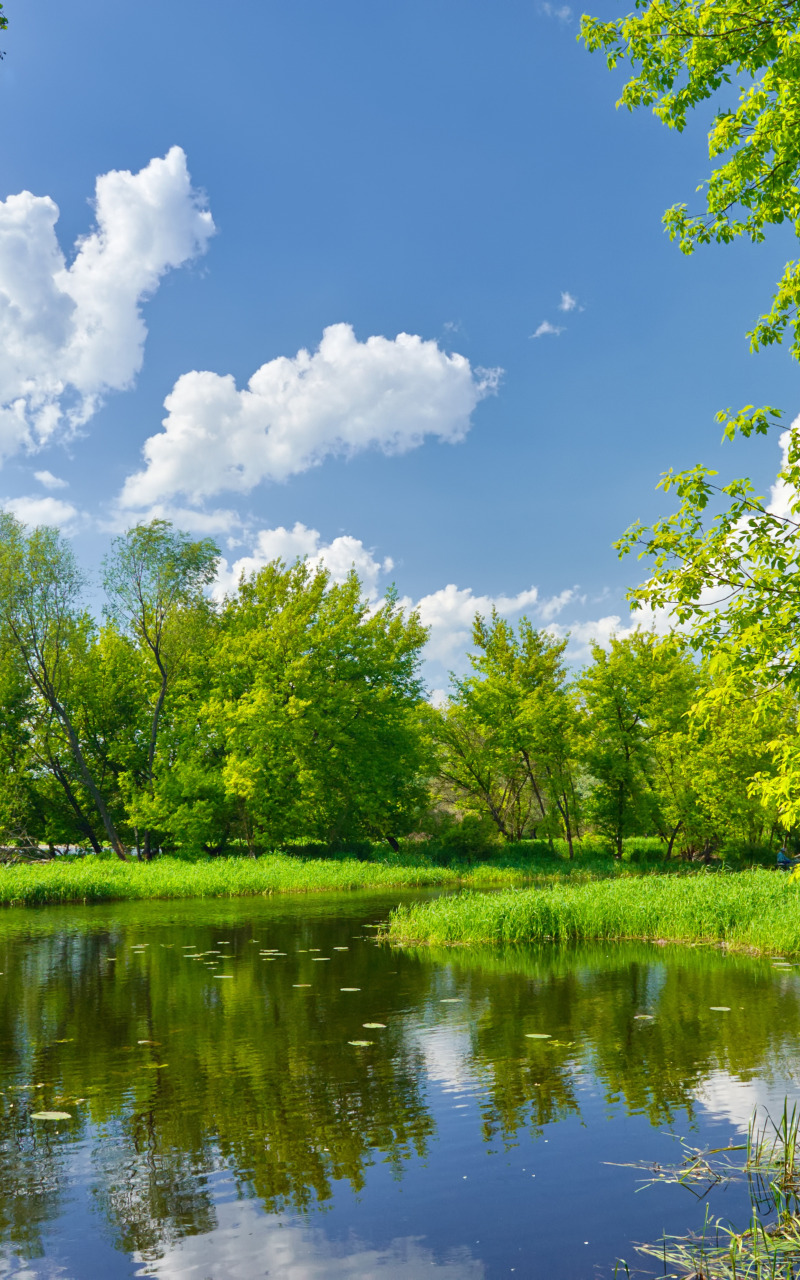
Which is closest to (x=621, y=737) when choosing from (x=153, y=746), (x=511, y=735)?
(x=511, y=735)

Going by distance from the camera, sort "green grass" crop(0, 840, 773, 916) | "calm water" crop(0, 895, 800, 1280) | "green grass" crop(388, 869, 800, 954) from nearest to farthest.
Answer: "calm water" crop(0, 895, 800, 1280), "green grass" crop(388, 869, 800, 954), "green grass" crop(0, 840, 773, 916)

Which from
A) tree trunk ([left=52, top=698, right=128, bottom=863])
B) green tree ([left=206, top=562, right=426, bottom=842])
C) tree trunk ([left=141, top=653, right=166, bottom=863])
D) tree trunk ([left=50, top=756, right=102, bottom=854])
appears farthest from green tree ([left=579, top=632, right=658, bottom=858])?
tree trunk ([left=50, top=756, right=102, bottom=854])

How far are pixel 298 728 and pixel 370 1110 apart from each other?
1327 inches

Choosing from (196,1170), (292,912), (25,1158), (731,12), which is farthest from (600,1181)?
(292,912)

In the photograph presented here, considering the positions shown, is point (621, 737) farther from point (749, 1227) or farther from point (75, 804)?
point (749, 1227)

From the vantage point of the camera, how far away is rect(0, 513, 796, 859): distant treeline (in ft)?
129

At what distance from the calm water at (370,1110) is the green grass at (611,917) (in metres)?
2.78

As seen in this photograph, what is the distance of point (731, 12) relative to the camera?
7.98 metres

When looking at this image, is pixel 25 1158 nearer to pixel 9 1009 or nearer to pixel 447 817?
pixel 9 1009

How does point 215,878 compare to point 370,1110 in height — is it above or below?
below

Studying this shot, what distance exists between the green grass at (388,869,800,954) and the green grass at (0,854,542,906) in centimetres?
1305

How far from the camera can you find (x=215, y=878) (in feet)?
99.8

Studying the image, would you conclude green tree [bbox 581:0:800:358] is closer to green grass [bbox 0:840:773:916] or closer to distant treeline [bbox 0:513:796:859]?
green grass [bbox 0:840:773:916]

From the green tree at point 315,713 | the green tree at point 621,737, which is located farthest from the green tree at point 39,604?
the green tree at point 621,737
